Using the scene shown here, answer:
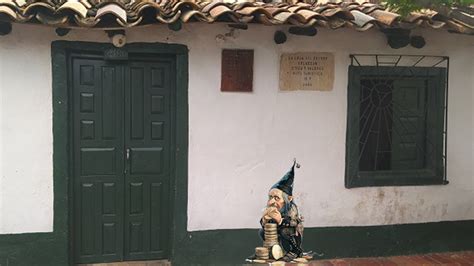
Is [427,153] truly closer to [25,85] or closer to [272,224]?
[272,224]

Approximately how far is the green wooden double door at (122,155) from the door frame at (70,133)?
9 cm

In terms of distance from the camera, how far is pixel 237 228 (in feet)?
19.4

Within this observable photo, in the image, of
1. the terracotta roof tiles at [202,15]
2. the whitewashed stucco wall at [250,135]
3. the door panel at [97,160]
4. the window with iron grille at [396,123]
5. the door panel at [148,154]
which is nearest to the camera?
the terracotta roof tiles at [202,15]

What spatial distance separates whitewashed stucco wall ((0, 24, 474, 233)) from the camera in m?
5.38

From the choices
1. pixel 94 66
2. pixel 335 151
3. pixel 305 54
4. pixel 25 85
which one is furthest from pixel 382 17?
pixel 25 85

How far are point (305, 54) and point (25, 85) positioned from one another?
303 centimetres

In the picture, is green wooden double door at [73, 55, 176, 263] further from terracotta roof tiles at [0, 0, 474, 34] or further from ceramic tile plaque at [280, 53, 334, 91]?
ceramic tile plaque at [280, 53, 334, 91]

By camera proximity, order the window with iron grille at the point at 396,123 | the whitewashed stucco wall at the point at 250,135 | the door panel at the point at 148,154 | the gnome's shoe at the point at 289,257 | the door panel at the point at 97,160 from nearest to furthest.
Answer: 1. the gnome's shoe at the point at 289,257
2. the whitewashed stucco wall at the point at 250,135
3. the door panel at the point at 97,160
4. the door panel at the point at 148,154
5. the window with iron grille at the point at 396,123

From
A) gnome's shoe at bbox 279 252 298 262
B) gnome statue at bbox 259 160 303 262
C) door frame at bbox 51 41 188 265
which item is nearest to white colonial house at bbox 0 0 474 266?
door frame at bbox 51 41 188 265

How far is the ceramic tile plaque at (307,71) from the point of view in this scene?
232 inches

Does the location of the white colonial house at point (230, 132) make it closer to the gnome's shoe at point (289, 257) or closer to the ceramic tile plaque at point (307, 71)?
the ceramic tile plaque at point (307, 71)

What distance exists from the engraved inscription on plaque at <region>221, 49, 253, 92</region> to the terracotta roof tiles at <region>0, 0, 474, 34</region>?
67cm

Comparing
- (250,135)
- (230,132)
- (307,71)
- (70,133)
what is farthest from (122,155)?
(307,71)

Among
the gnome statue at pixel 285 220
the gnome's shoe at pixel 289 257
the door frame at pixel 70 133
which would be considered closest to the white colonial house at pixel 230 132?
the door frame at pixel 70 133
